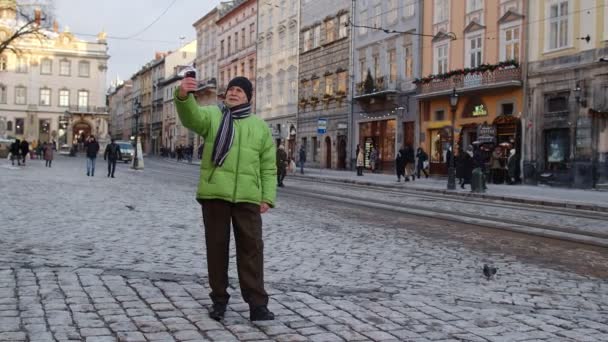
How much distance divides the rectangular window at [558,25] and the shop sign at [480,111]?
4.56 meters

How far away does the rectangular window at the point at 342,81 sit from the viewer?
44.8m

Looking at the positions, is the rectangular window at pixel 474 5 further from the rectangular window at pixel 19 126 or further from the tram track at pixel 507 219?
the rectangular window at pixel 19 126

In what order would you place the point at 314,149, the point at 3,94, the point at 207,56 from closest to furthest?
the point at 314,149
the point at 207,56
the point at 3,94

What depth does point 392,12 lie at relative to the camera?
39.3 meters

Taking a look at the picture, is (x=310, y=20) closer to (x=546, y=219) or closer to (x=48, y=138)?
(x=546, y=219)

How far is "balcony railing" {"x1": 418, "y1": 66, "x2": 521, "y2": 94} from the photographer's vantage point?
29328mm

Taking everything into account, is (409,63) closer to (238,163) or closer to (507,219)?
(507,219)

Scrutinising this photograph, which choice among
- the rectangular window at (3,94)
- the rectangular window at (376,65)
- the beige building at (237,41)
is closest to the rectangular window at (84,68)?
the rectangular window at (3,94)

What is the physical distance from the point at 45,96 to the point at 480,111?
241 ft

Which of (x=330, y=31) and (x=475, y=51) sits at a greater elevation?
(x=330, y=31)

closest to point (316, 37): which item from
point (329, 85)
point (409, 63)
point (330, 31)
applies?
point (330, 31)

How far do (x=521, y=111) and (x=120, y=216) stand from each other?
2184 centimetres

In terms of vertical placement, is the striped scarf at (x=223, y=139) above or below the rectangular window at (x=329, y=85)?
below

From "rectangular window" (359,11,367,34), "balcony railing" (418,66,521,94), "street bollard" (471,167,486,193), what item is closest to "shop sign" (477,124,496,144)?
"balcony railing" (418,66,521,94)
